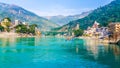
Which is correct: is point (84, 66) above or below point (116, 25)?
below

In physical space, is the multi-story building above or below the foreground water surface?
above

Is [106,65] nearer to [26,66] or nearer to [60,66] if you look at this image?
[60,66]

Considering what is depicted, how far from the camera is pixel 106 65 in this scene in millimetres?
62969

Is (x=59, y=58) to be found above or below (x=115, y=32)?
below

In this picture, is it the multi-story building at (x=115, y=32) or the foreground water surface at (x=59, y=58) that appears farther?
the multi-story building at (x=115, y=32)

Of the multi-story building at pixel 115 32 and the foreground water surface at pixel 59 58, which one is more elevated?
the multi-story building at pixel 115 32

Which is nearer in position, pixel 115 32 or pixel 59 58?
pixel 59 58

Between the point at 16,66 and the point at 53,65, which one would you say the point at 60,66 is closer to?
the point at 53,65

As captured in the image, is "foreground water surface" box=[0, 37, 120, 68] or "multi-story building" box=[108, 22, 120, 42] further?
"multi-story building" box=[108, 22, 120, 42]

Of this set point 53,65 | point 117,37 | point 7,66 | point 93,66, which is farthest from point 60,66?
point 117,37

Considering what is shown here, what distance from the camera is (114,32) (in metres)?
150

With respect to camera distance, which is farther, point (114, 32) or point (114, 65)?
point (114, 32)

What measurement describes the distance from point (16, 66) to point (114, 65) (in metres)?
21.4

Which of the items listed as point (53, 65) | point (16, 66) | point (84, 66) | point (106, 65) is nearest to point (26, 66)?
point (16, 66)
